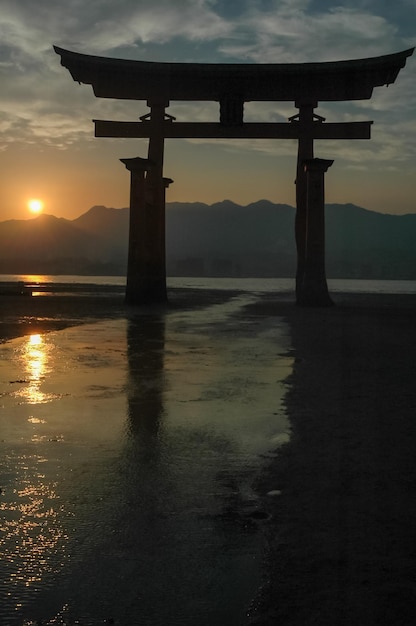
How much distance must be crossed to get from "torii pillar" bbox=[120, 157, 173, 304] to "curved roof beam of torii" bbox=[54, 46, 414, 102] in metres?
2.55

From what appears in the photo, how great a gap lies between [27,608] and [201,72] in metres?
20.7

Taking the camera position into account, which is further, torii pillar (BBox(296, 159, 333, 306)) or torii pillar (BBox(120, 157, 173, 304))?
torii pillar (BBox(120, 157, 173, 304))

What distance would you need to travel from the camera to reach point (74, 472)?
156 inches

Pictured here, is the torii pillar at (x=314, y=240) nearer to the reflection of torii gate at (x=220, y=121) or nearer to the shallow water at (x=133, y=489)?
the reflection of torii gate at (x=220, y=121)

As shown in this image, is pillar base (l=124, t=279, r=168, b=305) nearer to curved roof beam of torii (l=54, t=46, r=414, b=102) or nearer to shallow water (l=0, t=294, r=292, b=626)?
curved roof beam of torii (l=54, t=46, r=414, b=102)

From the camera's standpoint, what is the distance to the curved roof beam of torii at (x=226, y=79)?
20719mm

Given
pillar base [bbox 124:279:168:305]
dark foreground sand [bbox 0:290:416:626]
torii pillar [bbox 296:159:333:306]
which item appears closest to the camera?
dark foreground sand [bbox 0:290:416:626]

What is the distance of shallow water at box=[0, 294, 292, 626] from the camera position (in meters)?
2.37

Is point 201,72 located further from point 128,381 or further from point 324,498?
point 324,498

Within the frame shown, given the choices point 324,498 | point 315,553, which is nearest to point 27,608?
point 315,553

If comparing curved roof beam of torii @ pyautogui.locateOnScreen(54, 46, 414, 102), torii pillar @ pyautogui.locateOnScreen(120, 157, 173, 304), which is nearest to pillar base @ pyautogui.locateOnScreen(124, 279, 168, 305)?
torii pillar @ pyautogui.locateOnScreen(120, 157, 173, 304)

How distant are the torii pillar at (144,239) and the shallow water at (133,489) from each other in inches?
506

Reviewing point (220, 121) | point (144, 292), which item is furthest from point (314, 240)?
point (144, 292)

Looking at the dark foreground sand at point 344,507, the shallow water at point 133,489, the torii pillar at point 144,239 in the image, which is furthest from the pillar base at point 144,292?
the dark foreground sand at point 344,507
